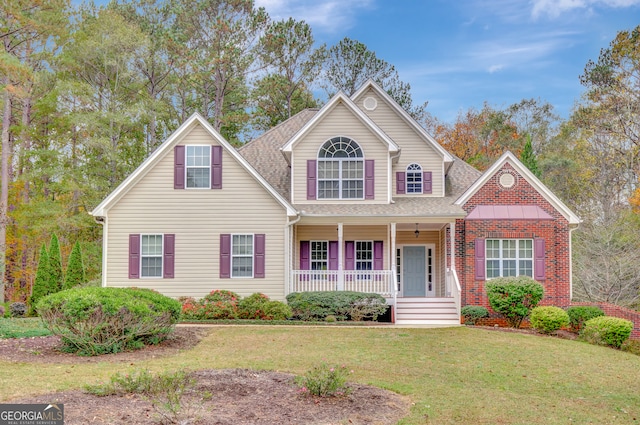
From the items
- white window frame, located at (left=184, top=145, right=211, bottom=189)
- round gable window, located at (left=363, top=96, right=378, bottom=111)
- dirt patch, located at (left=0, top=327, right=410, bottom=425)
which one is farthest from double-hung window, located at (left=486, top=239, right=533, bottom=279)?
dirt patch, located at (left=0, top=327, right=410, bottom=425)

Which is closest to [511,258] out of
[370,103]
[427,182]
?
[427,182]

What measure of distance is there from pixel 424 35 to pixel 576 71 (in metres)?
16.2

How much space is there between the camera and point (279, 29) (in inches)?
1289

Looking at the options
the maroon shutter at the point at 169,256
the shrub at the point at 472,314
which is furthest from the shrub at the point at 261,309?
the shrub at the point at 472,314

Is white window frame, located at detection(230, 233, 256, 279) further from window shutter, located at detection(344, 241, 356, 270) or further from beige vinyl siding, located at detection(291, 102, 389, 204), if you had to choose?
window shutter, located at detection(344, 241, 356, 270)

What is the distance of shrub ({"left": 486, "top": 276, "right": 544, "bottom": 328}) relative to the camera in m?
17.9

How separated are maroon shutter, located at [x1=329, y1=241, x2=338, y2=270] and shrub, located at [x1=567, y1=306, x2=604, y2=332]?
7679 mm

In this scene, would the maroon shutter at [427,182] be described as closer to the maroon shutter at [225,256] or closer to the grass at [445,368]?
the grass at [445,368]

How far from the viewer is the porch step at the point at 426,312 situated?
18.3 metres

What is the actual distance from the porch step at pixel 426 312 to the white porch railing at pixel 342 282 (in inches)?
26.8

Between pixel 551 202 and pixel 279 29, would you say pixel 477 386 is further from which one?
pixel 279 29

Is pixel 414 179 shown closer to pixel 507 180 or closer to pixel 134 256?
pixel 507 180

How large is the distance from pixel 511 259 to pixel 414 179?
14.6 feet

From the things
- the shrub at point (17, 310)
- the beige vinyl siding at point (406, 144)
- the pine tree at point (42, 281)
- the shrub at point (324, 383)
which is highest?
the beige vinyl siding at point (406, 144)
